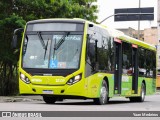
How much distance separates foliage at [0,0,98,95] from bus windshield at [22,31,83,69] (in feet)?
27.4

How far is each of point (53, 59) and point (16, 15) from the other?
10.7 metres

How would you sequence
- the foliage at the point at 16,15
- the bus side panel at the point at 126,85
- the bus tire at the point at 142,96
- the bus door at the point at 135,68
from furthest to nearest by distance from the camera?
the foliage at the point at 16,15, the bus tire at the point at 142,96, the bus door at the point at 135,68, the bus side panel at the point at 126,85

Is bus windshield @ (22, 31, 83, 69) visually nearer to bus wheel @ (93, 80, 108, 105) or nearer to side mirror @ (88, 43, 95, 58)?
side mirror @ (88, 43, 95, 58)

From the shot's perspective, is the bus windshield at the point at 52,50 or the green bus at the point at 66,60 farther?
the bus windshield at the point at 52,50

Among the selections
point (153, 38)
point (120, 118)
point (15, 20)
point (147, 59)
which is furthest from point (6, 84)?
point (153, 38)

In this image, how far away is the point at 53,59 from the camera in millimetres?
20625

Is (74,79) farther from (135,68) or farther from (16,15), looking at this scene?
(16,15)

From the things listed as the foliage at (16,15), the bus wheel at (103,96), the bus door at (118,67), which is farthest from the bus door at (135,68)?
the foliage at (16,15)

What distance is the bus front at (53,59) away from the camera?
66.5 feet

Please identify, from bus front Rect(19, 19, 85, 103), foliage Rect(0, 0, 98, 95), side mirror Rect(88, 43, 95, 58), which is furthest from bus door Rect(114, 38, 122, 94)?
foliage Rect(0, 0, 98, 95)

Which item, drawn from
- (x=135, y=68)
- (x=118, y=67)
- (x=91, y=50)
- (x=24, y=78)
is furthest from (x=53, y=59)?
(x=135, y=68)

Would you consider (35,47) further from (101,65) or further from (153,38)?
(153,38)

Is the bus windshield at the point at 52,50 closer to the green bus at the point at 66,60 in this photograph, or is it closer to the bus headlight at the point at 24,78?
the green bus at the point at 66,60

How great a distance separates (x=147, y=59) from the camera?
94.8 ft
